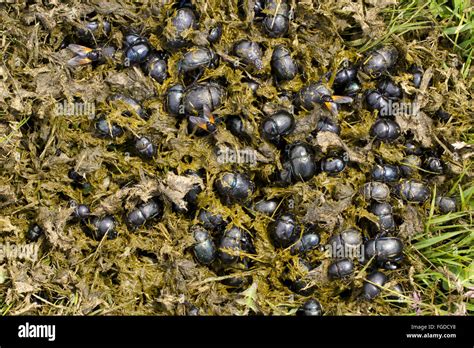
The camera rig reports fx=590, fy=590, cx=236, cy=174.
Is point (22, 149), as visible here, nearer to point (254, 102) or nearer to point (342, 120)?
point (254, 102)

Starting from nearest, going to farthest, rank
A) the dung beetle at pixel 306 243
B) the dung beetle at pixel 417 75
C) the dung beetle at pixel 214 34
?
the dung beetle at pixel 306 243 → the dung beetle at pixel 214 34 → the dung beetle at pixel 417 75

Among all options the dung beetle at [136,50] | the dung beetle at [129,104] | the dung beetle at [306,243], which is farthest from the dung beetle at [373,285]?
the dung beetle at [136,50]

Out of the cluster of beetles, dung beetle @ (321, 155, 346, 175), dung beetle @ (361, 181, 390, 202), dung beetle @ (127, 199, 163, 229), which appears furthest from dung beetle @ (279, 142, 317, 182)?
dung beetle @ (127, 199, 163, 229)

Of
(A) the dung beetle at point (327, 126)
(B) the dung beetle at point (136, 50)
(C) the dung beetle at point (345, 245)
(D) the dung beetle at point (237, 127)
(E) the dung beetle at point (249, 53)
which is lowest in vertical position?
(C) the dung beetle at point (345, 245)

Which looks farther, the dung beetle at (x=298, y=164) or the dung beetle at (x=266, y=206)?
the dung beetle at (x=266, y=206)

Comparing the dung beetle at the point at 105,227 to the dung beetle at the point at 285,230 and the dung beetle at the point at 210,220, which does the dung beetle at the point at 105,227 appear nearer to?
the dung beetle at the point at 210,220

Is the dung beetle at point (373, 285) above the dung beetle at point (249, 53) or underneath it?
underneath
